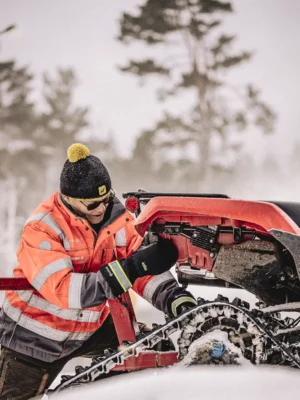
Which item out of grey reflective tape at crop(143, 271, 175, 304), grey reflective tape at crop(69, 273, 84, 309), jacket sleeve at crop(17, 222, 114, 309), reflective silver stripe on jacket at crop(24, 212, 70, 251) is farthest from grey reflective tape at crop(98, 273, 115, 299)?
grey reflective tape at crop(143, 271, 175, 304)

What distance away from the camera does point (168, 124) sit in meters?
20.6

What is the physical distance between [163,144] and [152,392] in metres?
19.0

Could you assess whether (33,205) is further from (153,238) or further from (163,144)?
(153,238)

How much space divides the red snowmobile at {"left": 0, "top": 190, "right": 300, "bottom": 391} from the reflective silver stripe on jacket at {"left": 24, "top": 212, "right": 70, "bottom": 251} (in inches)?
10.8

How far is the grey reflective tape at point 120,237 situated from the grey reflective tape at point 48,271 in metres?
0.49

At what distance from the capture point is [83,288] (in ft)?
7.95

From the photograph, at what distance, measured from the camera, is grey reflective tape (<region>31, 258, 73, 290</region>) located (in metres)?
2.45

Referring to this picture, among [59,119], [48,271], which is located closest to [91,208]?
[48,271]

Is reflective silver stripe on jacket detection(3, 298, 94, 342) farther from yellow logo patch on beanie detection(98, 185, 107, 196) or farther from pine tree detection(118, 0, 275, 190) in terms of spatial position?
pine tree detection(118, 0, 275, 190)

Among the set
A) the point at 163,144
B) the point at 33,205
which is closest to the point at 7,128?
the point at 33,205

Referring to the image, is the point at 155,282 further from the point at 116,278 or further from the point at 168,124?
the point at 168,124

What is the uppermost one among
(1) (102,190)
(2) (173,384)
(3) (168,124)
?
(3) (168,124)

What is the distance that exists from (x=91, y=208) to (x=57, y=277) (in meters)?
0.43

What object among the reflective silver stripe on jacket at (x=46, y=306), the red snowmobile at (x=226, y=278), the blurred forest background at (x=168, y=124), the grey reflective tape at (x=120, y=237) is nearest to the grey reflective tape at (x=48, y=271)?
the red snowmobile at (x=226, y=278)
